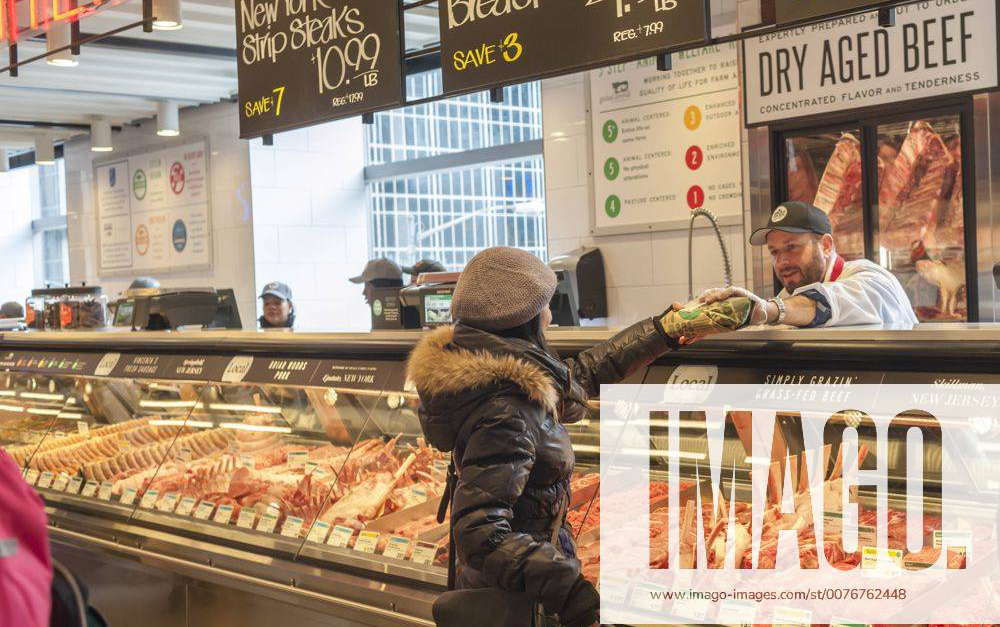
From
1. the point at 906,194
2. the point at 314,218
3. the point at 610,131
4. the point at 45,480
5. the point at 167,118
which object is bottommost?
the point at 45,480

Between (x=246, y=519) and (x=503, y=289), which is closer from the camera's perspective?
(x=503, y=289)

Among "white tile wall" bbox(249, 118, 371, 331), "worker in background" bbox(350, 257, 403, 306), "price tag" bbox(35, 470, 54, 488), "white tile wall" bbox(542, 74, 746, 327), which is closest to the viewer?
"price tag" bbox(35, 470, 54, 488)

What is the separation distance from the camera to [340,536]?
3.12m

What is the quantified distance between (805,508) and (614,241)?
4.53 meters

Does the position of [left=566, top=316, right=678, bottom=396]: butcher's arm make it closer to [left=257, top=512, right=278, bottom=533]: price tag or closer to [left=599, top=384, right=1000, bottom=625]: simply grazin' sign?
[left=599, top=384, right=1000, bottom=625]: simply grazin' sign

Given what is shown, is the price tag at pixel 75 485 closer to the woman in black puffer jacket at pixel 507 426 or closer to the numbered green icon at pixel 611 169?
the woman in black puffer jacket at pixel 507 426

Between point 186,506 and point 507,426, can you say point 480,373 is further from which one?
point 186,506

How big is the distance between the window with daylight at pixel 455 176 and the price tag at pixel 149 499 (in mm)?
5002

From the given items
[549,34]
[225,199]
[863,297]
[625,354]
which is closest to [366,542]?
[625,354]

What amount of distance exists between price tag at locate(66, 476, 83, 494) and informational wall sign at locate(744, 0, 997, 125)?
13.0ft

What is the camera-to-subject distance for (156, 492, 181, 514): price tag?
12.1 feet

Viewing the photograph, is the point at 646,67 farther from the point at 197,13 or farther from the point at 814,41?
the point at 197,13

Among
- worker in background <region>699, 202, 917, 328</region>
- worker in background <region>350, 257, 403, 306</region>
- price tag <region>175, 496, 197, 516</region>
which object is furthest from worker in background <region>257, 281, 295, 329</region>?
worker in background <region>699, 202, 917, 328</region>

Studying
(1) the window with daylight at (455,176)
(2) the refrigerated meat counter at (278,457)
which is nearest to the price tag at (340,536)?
(2) the refrigerated meat counter at (278,457)
